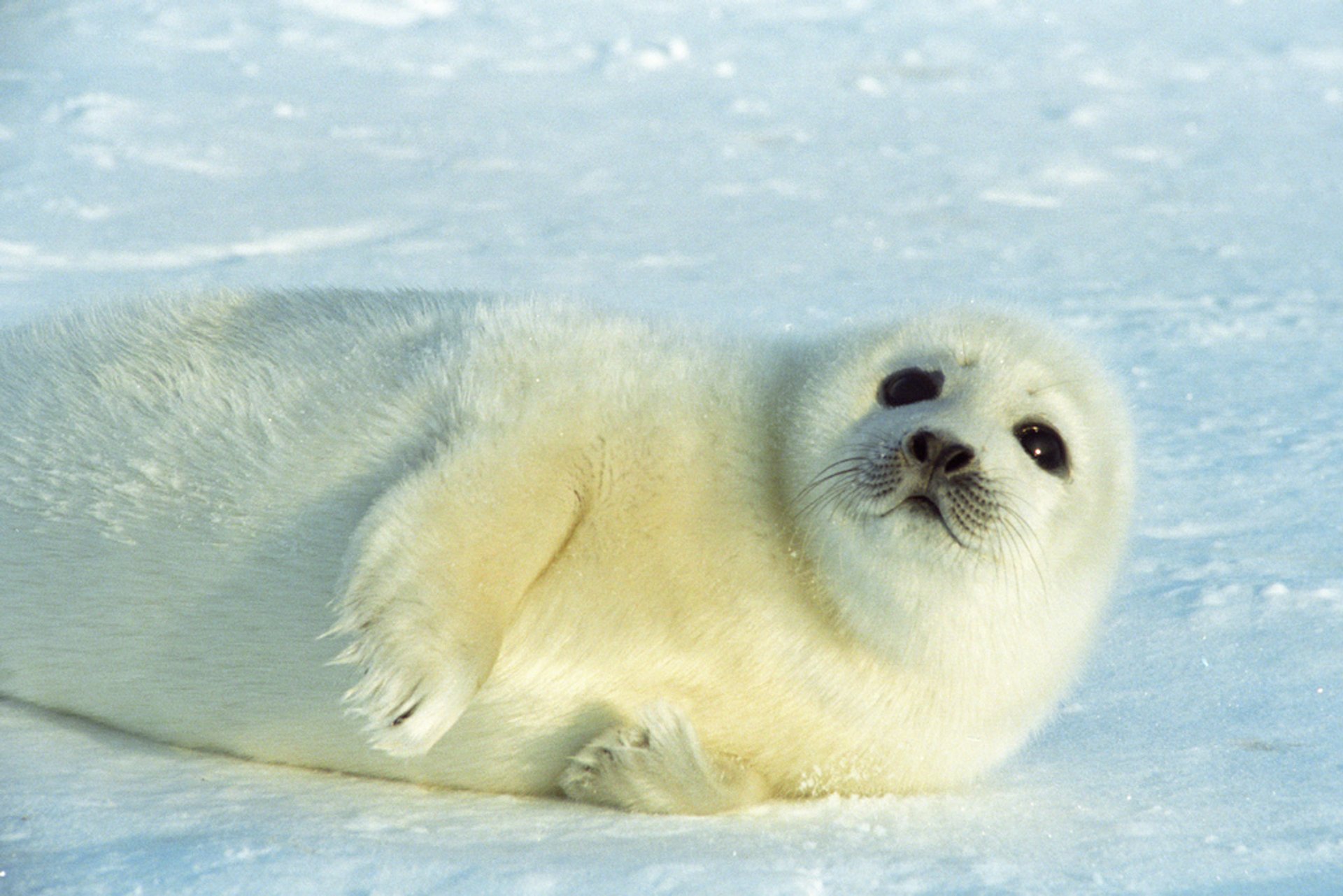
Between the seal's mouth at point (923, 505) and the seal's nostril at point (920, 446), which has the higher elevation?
the seal's nostril at point (920, 446)

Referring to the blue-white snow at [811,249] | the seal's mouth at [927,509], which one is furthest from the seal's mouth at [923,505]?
the blue-white snow at [811,249]

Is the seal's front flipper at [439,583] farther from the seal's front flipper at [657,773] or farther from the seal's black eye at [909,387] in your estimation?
the seal's black eye at [909,387]

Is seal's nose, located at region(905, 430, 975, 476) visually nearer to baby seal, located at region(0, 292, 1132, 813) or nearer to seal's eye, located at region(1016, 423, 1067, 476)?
baby seal, located at region(0, 292, 1132, 813)

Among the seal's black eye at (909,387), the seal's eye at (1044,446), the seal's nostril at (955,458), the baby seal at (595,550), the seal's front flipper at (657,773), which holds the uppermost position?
the seal's black eye at (909,387)

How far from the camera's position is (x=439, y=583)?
93.7 inches

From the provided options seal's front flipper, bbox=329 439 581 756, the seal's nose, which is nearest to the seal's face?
the seal's nose

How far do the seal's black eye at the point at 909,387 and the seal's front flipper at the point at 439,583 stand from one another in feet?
2.17

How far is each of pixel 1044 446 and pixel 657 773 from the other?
896 mm

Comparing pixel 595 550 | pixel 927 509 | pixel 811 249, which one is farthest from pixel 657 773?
pixel 811 249

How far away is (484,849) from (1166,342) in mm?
3728

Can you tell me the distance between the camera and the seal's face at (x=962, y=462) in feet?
8.48

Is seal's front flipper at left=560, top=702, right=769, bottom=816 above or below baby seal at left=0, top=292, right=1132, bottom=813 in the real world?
below

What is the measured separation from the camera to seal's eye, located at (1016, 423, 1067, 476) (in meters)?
2.77

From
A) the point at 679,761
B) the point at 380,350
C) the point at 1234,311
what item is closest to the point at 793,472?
the point at 679,761
